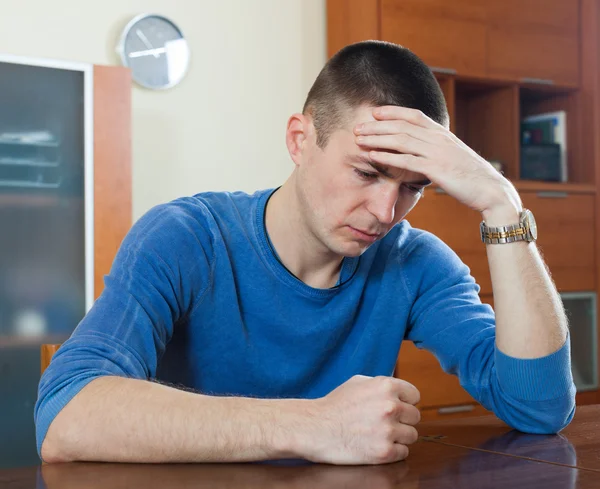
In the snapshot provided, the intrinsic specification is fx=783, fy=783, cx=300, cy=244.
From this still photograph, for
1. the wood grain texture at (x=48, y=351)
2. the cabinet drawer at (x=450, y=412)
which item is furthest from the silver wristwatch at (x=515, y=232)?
the cabinet drawer at (x=450, y=412)

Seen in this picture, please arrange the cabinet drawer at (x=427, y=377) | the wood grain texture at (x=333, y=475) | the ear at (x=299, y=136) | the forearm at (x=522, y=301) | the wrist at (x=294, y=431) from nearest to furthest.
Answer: the wood grain texture at (x=333, y=475), the wrist at (x=294, y=431), the forearm at (x=522, y=301), the ear at (x=299, y=136), the cabinet drawer at (x=427, y=377)

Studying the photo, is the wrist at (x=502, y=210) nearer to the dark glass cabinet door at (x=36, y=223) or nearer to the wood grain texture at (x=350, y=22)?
the dark glass cabinet door at (x=36, y=223)

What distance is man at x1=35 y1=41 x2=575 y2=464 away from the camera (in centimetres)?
114

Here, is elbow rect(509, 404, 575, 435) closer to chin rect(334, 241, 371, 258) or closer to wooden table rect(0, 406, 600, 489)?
wooden table rect(0, 406, 600, 489)

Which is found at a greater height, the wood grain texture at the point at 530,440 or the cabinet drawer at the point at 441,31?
the cabinet drawer at the point at 441,31

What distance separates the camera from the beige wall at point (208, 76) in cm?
298

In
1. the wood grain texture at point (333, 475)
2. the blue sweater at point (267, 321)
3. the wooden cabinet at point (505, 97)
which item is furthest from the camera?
the wooden cabinet at point (505, 97)

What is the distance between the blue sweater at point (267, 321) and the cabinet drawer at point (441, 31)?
5.88 feet

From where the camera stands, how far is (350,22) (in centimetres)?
329

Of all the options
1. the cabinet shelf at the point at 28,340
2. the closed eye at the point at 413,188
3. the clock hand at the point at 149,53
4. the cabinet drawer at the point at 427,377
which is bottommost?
the cabinet drawer at the point at 427,377

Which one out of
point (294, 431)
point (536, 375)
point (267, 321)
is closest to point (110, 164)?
point (267, 321)

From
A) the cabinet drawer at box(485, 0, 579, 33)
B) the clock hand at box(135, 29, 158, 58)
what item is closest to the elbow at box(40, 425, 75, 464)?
the clock hand at box(135, 29, 158, 58)

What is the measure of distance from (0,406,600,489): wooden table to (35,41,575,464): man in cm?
8

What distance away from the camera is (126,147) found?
9.05 feet
